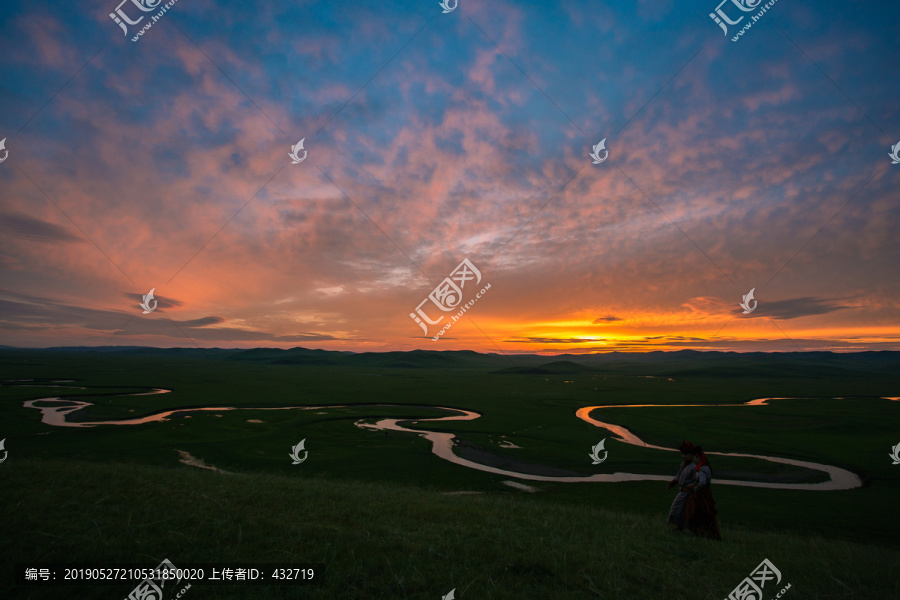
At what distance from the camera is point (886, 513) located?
73.8ft

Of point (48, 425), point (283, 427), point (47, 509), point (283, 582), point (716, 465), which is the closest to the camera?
point (283, 582)

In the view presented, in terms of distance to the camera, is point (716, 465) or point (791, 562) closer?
point (791, 562)

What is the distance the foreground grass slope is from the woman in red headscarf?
21.4 inches

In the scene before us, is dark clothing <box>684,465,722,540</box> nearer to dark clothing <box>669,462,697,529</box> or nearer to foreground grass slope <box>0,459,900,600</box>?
dark clothing <box>669,462,697,529</box>

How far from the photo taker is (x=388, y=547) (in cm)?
935

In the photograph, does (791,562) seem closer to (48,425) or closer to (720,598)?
(720,598)

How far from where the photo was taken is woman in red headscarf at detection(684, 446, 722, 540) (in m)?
12.0

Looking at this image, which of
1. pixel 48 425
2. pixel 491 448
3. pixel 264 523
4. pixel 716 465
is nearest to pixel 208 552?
pixel 264 523

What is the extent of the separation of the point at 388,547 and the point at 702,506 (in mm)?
9335

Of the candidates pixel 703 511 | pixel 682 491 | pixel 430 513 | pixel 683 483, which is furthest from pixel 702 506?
pixel 430 513

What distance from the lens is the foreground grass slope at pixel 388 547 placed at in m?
7.73

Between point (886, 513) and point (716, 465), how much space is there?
12.0 meters

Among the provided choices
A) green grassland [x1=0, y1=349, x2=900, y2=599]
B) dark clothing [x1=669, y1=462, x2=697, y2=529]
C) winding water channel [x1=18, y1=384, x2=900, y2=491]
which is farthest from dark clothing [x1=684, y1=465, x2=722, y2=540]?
winding water channel [x1=18, y1=384, x2=900, y2=491]

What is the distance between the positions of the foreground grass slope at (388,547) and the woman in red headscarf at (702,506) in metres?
0.54
